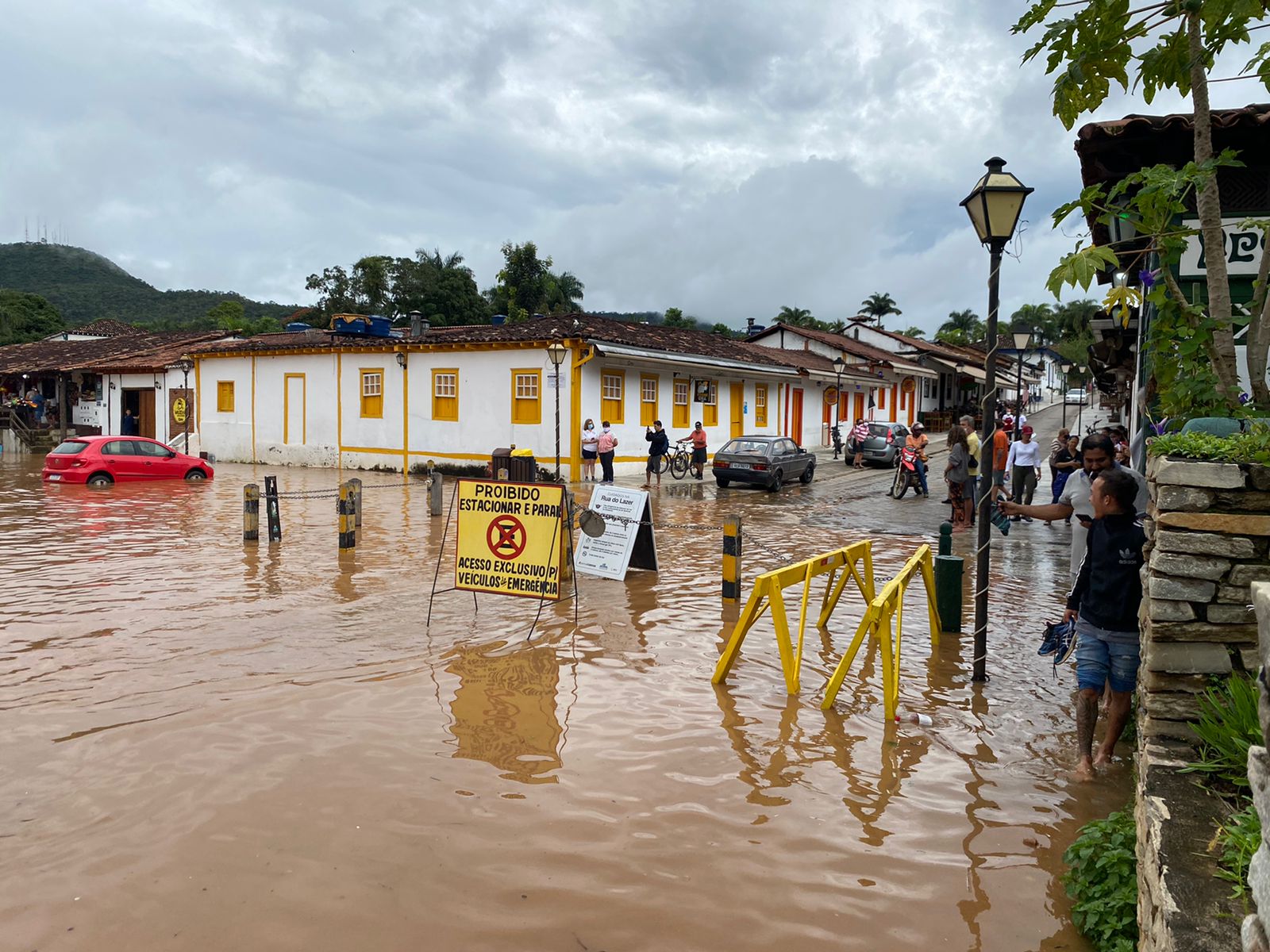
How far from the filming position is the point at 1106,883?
371 centimetres

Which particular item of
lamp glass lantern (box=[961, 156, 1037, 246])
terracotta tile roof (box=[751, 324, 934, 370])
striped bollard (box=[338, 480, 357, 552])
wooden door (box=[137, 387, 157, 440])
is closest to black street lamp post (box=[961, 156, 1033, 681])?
lamp glass lantern (box=[961, 156, 1037, 246])

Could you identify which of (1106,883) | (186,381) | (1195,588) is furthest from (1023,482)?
(186,381)

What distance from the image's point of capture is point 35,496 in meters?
18.8

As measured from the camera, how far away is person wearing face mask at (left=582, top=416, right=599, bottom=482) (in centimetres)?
2317

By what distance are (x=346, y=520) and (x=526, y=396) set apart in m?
12.5

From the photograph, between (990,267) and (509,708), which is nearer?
(509,708)

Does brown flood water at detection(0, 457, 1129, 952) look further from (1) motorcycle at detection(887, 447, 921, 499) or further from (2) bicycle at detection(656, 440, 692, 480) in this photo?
(2) bicycle at detection(656, 440, 692, 480)

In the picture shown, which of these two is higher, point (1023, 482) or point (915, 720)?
point (1023, 482)

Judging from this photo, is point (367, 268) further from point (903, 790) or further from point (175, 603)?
point (903, 790)

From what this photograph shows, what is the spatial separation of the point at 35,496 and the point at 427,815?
18381 mm

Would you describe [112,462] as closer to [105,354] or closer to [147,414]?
[147,414]

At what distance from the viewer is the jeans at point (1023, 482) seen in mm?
17031

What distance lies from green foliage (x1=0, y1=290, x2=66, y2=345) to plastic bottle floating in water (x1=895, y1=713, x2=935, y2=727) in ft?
223

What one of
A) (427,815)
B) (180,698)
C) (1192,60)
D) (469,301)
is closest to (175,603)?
(180,698)
